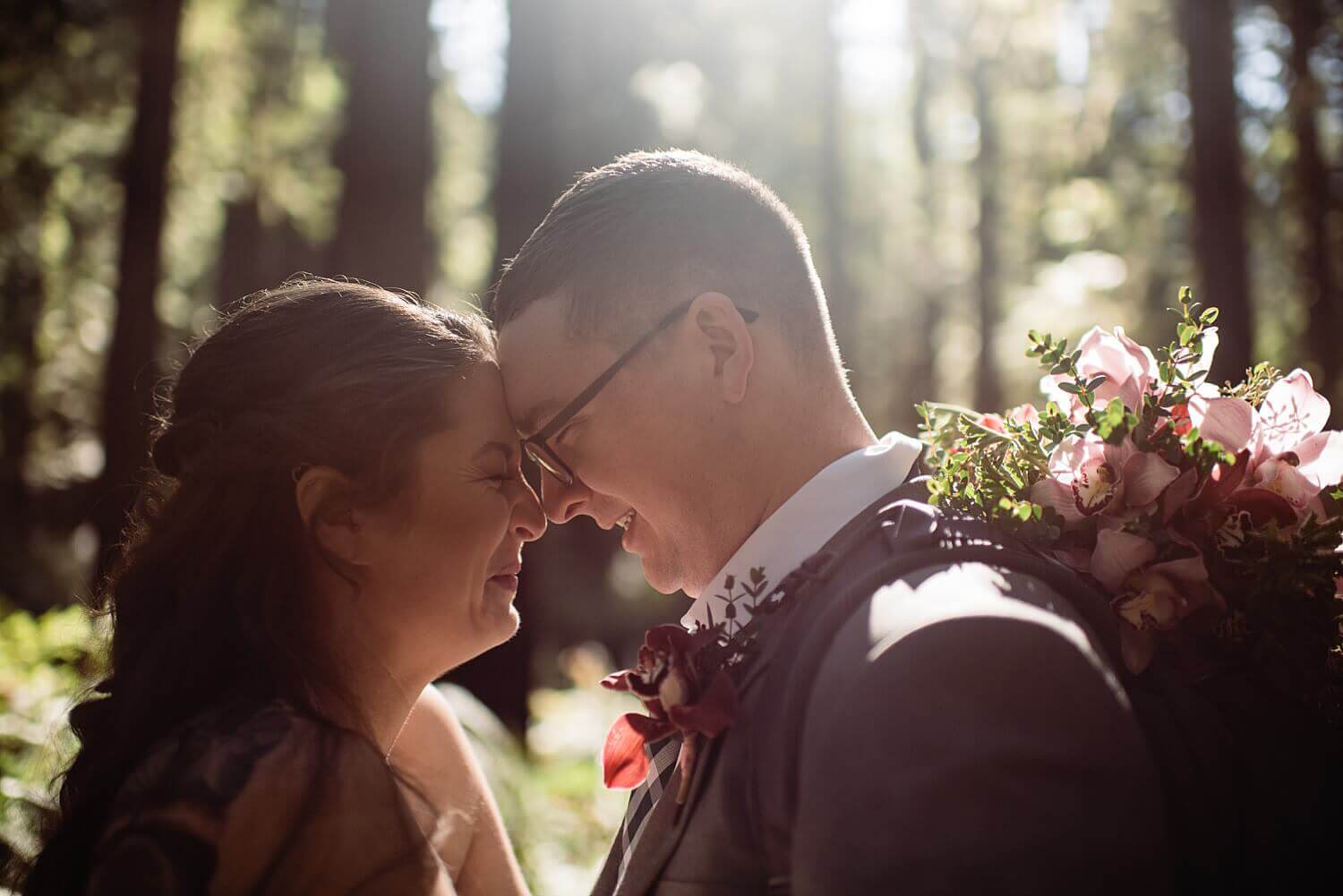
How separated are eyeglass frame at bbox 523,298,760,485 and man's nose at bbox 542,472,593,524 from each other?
0.02m

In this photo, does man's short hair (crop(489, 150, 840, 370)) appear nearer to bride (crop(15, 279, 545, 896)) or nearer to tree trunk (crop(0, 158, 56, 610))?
bride (crop(15, 279, 545, 896))

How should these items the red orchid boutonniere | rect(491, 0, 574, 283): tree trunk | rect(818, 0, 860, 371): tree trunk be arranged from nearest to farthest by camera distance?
the red orchid boutonniere → rect(491, 0, 574, 283): tree trunk → rect(818, 0, 860, 371): tree trunk

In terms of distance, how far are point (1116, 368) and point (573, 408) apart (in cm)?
134

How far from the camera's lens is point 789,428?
283 cm

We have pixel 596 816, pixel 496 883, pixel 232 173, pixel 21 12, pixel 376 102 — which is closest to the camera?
pixel 496 883

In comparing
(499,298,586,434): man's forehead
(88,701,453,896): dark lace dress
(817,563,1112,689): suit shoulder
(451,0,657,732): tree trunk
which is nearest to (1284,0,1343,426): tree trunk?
(451,0,657,732): tree trunk

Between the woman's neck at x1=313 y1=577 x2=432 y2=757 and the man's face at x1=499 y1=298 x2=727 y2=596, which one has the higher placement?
the man's face at x1=499 y1=298 x2=727 y2=596

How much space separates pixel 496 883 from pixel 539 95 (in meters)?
7.22

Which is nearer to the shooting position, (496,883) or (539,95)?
(496,883)

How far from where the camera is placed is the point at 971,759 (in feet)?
5.38

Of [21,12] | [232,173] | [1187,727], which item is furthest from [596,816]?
[232,173]

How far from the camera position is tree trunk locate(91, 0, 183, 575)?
10148 millimetres

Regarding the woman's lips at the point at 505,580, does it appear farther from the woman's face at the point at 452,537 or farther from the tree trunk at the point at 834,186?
the tree trunk at the point at 834,186

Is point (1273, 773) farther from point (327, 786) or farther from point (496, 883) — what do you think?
point (496, 883)
